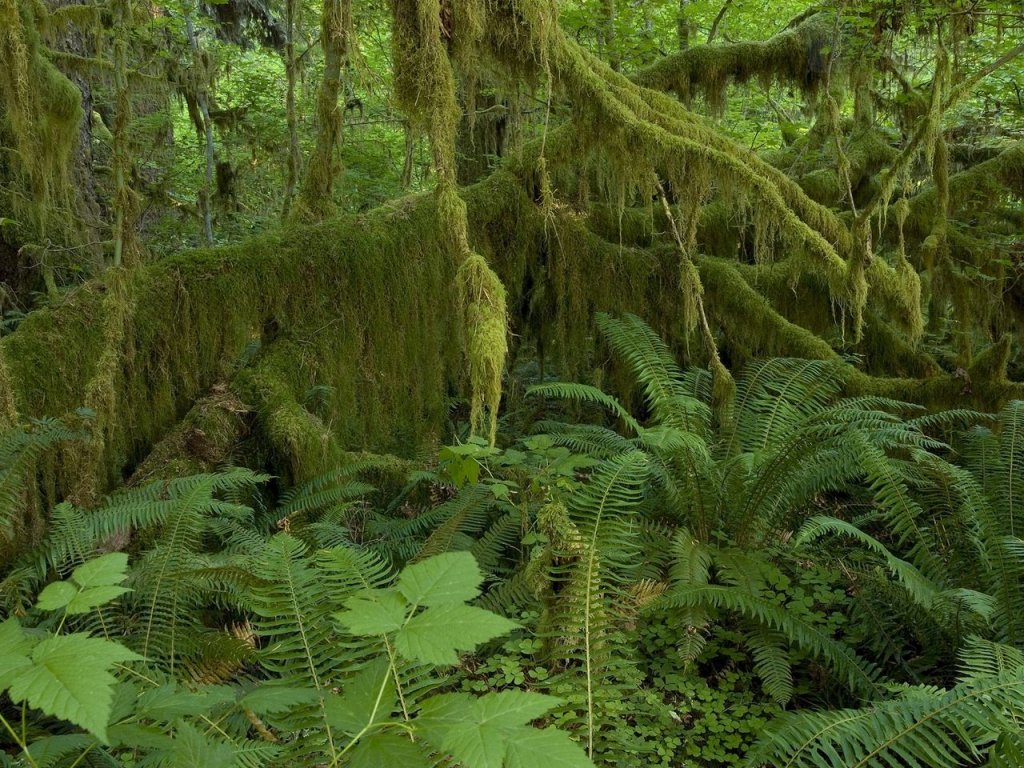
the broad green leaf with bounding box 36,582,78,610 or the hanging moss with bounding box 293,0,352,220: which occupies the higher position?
the hanging moss with bounding box 293,0,352,220

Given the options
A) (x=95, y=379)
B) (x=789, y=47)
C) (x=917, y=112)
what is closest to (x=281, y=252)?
(x=95, y=379)

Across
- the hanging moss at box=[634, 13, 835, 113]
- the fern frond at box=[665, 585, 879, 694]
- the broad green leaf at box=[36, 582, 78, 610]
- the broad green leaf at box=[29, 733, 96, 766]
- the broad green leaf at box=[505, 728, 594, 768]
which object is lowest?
the fern frond at box=[665, 585, 879, 694]

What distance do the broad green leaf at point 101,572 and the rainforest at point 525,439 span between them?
0.01m

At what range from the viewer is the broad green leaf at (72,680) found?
1.14 m

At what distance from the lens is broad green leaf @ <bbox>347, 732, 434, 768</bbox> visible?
53.9 inches

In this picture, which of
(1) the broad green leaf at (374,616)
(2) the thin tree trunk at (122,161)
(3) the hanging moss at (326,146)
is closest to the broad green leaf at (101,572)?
(1) the broad green leaf at (374,616)

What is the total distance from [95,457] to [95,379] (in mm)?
397

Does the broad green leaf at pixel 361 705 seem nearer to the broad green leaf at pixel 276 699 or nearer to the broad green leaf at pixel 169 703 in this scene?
the broad green leaf at pixel 276 699

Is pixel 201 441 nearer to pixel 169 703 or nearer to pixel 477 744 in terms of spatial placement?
pixel 169 703

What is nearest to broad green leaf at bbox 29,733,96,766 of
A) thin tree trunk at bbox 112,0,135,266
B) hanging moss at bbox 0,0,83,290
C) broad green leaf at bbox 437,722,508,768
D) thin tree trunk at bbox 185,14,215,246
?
broad green leaf at bbox 437,722,508,768

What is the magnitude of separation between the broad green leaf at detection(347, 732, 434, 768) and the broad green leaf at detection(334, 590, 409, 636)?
0.78 ft

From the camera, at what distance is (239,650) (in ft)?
8.32

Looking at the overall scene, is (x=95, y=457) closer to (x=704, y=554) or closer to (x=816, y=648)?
(x=704, y=554)

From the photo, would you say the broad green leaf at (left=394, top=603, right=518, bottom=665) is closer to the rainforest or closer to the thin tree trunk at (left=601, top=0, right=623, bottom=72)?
the rainforest
